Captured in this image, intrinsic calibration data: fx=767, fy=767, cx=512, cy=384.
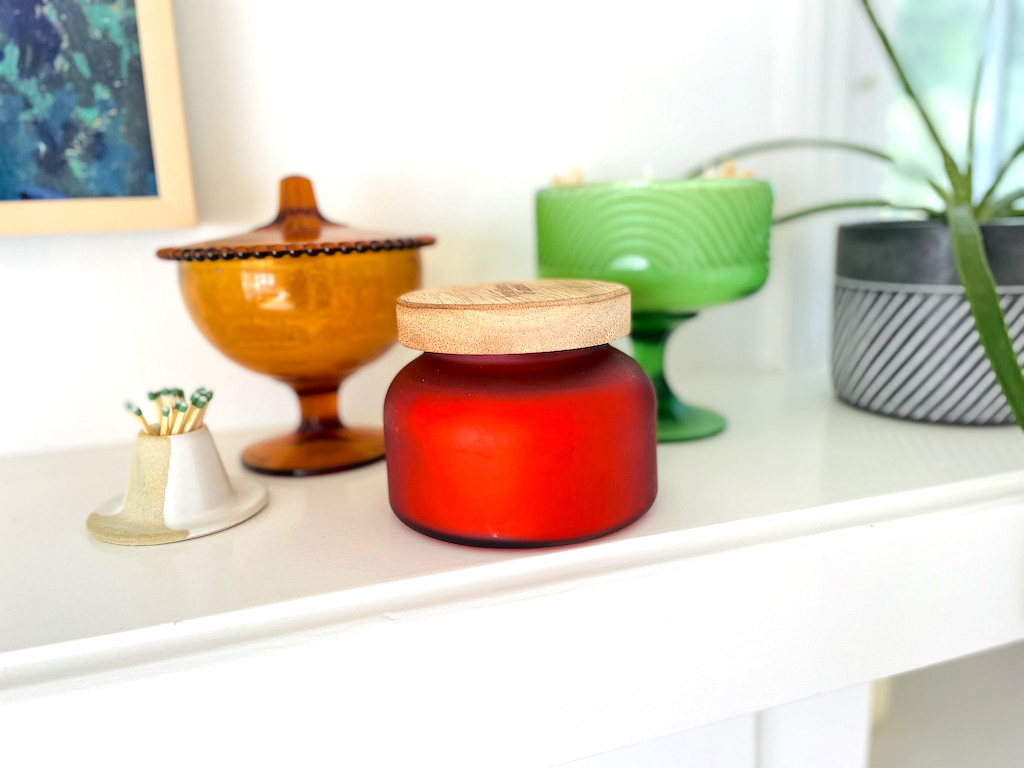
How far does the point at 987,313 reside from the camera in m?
0.37

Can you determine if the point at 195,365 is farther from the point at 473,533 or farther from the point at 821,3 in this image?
the point at 821,3

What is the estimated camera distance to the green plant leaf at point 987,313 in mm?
358

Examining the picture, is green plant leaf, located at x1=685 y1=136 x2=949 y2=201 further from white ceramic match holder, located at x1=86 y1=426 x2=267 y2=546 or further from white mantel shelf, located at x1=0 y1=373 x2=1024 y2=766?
white ceramic match holder, located at x1=86 y1=426 x2=267 y2=546

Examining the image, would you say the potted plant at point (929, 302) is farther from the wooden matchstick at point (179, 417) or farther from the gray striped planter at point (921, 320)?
the wooden matchstick at point (179, 417)

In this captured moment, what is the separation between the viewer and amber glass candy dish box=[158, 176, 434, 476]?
415mm

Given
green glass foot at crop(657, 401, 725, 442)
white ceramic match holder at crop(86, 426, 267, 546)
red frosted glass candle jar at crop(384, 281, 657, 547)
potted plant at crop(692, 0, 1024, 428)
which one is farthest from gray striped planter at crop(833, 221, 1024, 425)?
white ceramic match holder at crop(86, 426, 267, 546)

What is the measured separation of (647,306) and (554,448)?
18cm

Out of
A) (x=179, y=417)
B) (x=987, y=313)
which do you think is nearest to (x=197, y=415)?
(x=179, y=417)

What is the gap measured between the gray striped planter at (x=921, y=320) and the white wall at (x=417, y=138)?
17 cm

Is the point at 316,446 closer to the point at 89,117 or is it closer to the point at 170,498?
the point at 170,498

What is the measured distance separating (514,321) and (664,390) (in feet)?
0.76

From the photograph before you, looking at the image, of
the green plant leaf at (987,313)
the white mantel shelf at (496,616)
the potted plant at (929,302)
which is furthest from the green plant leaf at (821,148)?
the white mantel shelf at (496,616)

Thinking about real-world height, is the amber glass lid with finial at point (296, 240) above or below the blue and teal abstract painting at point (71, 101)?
below

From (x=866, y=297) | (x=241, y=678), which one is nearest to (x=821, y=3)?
(x=866, y=297)
